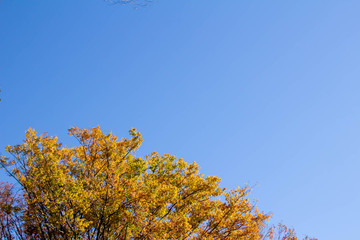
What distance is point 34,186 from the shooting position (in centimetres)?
855

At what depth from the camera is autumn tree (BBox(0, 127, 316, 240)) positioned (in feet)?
27.6

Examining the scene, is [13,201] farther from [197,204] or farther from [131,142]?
[197,204]

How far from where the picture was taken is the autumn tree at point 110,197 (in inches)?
331

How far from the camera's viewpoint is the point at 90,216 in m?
9.42

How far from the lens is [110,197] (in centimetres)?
848

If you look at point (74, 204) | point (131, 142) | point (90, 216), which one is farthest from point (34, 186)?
point (131, 142)

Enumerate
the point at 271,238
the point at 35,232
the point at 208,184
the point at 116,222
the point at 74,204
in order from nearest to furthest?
the point at 74,204
the point at 116,222
the point at 35,232
the point at 208,184
the point at 271,238

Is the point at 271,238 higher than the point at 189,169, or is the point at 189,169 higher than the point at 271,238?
the point at 189,169

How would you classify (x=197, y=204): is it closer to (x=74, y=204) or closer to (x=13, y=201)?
(x=74, y=204)

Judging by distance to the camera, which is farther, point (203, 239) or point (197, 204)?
point (197, 204)

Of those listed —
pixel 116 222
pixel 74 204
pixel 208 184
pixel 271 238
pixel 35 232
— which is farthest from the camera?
pixel 271 238

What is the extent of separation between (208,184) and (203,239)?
6.23ft

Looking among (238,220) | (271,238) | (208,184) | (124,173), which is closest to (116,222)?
(124,173)

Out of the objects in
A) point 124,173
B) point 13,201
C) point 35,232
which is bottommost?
point 35,232
